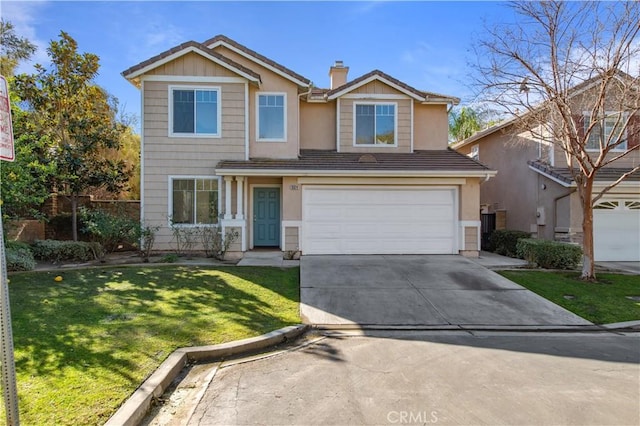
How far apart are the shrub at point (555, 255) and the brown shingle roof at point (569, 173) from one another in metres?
2.63

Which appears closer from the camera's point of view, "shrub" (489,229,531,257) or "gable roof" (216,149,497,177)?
"gable roof" (216,149,497,177)

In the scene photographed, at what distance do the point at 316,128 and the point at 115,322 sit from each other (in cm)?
1078

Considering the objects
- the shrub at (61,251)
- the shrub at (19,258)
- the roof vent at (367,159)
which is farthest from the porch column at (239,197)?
the shrub at (19,258)

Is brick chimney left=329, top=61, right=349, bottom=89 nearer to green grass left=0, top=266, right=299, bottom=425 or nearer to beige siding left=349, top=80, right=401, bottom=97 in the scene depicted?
beige siding left=349, top=80, right=401, bottom=97

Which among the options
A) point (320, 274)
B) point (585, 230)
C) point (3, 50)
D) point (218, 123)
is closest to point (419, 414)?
point (320, 274)

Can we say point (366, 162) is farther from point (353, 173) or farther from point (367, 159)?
point (353, 173)

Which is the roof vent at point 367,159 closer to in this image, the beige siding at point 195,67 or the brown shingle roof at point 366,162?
the brown shingle roof at point 366,162

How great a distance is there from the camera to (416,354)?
5.36 metres

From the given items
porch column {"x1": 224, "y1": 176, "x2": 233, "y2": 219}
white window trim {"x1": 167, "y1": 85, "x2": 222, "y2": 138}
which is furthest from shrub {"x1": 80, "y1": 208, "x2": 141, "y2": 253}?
white window trim {"x1": 167, "y1": 85, "x2": 222, "y2": 138}

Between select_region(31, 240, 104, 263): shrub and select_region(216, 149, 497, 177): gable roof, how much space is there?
14.8ft

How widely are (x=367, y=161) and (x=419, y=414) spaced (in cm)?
1040

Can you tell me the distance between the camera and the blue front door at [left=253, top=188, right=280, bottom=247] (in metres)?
13.8

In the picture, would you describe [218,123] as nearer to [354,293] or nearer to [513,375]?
[354,293]

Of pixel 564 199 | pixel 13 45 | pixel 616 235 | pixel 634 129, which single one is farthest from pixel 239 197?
pixel 13 45
